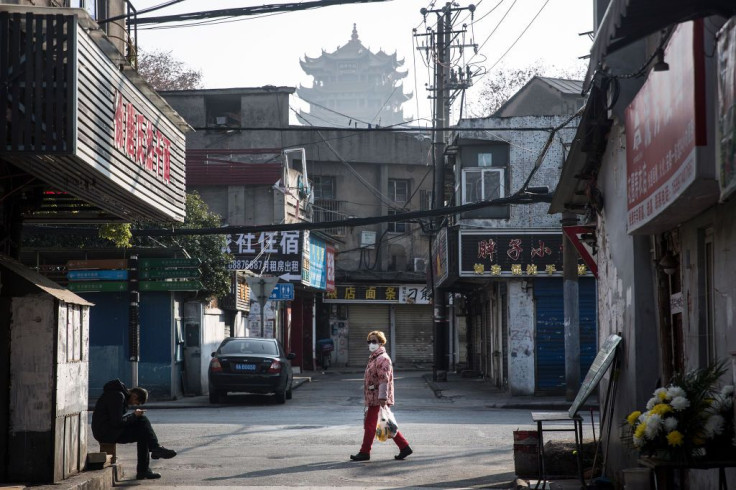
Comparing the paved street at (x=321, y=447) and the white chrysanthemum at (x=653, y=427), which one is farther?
the paved street at (x=321, y=447)

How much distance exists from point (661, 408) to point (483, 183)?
2204cm

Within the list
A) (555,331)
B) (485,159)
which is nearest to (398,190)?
(485,159)

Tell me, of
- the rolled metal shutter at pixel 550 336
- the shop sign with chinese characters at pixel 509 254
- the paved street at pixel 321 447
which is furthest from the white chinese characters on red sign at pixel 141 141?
the rolled metal shutter at pixel 550 336

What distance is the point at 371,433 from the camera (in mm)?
14312

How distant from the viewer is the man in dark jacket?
12508 millimetres

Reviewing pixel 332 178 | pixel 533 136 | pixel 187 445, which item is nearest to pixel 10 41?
pixel 187 445

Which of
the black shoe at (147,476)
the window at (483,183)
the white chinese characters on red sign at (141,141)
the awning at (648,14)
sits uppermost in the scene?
the window at (483,183)

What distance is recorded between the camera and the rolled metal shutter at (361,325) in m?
51.8

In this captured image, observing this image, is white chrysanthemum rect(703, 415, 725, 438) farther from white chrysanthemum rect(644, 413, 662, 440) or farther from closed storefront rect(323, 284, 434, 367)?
closed storefront rect(323, 284, 434, 367)

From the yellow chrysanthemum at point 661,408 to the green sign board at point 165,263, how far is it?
17.8 meters

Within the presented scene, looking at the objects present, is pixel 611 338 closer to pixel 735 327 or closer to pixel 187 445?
pixel 735 327

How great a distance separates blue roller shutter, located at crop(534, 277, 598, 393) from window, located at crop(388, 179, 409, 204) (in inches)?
1117

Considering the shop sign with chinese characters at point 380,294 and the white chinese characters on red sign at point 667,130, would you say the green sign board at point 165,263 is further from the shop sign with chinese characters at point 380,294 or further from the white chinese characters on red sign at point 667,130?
the shop sign with chinese characters at point 380,294

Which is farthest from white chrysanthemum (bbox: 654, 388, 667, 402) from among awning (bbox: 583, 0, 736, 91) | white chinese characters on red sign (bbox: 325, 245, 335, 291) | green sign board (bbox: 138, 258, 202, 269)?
white chinese characters on red sign (bbox: 325, 245, 335, 291)
